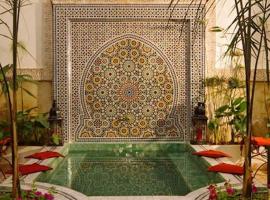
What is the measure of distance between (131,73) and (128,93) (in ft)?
0.96

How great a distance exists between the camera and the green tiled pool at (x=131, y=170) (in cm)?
417

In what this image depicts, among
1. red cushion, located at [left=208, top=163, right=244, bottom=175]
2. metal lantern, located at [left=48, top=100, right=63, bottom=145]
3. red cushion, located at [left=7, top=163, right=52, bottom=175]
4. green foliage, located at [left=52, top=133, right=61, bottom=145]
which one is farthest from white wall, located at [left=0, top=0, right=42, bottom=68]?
red cushion, located at [left=208, top=163, right=244, bottom=175]

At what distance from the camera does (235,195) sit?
127 inches

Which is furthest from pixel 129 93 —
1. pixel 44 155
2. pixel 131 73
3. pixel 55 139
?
pixel 44 155

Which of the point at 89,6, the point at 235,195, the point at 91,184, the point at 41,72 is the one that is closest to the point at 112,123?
the point at 41,72

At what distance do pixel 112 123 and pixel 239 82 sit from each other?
1.90m

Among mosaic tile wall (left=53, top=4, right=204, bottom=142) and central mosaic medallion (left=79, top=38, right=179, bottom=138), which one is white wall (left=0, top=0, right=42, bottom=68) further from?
central mosaic medallion (left=79, top=38, right=179, bottom=138)

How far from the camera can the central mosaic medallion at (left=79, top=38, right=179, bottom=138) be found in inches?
261

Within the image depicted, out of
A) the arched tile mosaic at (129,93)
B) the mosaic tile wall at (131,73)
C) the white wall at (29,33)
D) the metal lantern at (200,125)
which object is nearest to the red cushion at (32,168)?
the mosaic tile wall at (131,73)

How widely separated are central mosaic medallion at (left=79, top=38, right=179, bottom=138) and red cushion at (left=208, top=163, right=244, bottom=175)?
210 cm

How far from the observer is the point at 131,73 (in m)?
6.65

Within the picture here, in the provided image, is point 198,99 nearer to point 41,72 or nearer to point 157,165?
point 157,165

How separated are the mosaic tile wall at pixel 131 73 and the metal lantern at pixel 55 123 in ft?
0.85

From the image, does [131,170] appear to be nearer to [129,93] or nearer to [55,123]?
[55,123]
